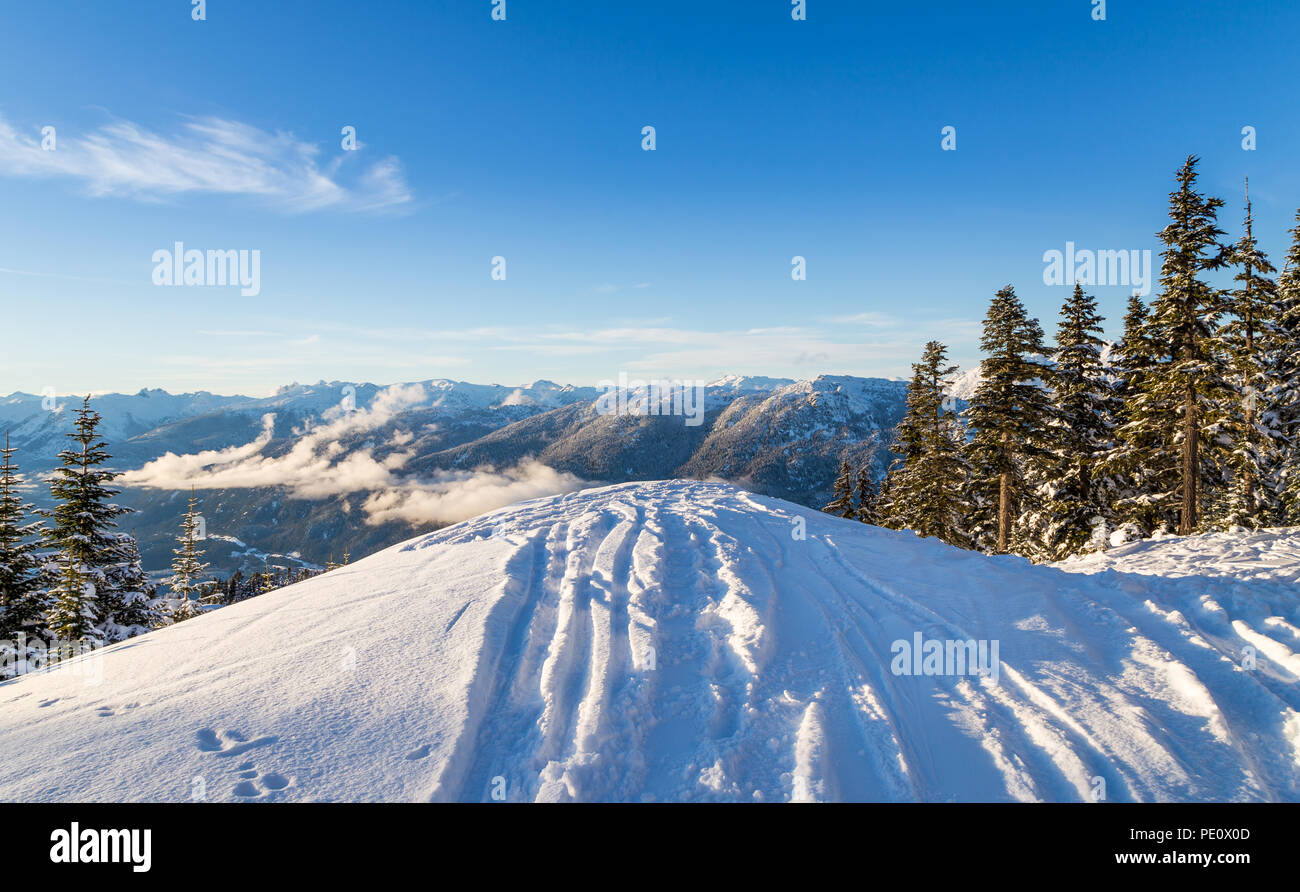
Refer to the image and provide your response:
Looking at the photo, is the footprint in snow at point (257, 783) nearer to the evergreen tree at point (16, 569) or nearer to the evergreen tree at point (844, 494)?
the evergreen tree at point (16, 569)

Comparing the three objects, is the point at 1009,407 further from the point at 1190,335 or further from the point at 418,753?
the point at 418,753

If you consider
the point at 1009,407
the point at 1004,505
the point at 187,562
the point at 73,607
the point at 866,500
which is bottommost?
the point at 187,562

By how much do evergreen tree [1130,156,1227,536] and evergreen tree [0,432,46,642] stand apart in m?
41.6

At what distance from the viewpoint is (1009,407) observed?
23.6 meters

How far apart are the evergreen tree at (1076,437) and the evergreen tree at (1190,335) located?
136 inches

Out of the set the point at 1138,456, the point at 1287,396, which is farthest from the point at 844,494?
the point at 1287,396

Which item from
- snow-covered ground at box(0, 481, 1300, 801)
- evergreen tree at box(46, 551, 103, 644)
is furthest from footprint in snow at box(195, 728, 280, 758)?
evergreen tree at box(46, 551, 103, 644)

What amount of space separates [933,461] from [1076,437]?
612 centimetres

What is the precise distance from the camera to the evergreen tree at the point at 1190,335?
18.2m

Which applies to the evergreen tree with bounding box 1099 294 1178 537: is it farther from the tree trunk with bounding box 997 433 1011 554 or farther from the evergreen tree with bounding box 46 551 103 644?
the evergreen tree with bounding box 46 551 103 644
